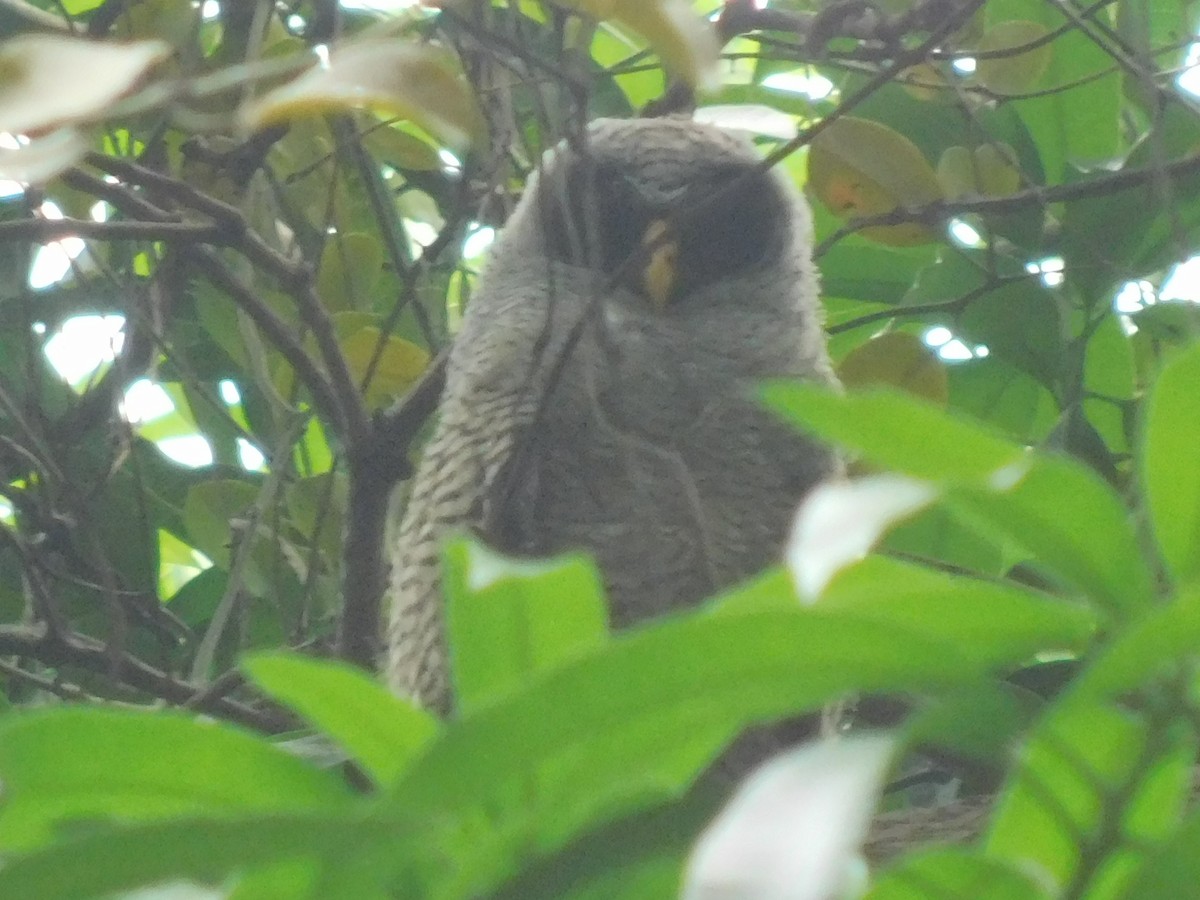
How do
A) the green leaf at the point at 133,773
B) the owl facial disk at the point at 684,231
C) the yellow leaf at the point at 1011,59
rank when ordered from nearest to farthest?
the green leaf at the point at 133,773 → the yellow leaf at the point at 1011,59 → the owl facial disk at the point at 684,231

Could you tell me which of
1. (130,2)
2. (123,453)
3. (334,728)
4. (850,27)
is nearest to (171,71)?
(130,2)

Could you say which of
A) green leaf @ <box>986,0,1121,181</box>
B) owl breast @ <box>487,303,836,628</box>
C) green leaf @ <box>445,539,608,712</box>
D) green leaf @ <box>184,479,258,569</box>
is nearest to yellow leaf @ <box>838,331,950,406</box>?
owl breast @ <box>487,303,836,628</box>

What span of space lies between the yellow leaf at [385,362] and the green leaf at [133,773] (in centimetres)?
74

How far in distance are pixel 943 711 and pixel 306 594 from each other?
0.80 metres

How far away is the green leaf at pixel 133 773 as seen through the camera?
1.33 feet

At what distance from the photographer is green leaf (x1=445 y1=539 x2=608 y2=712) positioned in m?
0.44

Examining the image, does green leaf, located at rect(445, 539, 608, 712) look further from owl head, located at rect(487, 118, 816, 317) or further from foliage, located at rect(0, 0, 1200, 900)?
owl head, located at rect(487, 118, 816, 317)

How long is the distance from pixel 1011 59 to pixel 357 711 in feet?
2.72

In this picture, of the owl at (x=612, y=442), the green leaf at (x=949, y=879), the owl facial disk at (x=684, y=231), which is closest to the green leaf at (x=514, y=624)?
the green leaf at (x=949, y=879)

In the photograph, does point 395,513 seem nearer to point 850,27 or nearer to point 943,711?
point 850,27

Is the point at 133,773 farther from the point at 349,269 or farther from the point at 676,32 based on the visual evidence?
the point at 349,269

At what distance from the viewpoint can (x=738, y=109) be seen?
1146 millimetres

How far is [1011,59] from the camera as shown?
1110 mm

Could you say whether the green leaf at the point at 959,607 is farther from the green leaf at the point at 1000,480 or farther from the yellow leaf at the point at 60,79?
the yellow leaf at the point at 60,79
